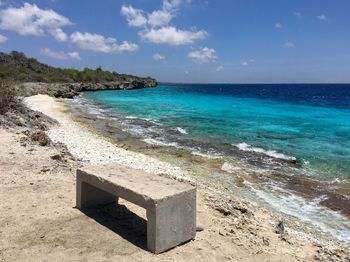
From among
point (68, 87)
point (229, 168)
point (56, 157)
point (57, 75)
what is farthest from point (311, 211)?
point (57, 75)

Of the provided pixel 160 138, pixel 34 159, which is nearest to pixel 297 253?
pixel 34 159

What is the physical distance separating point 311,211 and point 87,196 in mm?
7068

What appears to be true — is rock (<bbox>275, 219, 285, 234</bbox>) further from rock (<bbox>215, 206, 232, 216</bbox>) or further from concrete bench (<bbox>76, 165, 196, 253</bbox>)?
concrete bench (<bbox>76, 165, 196, 253</bbox>)

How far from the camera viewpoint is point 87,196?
8.46m

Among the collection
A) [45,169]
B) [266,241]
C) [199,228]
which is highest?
[45,169]

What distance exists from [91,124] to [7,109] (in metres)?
8.15

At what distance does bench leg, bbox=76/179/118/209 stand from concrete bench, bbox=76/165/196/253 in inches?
16.2

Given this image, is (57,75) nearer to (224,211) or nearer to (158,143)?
(158,143)

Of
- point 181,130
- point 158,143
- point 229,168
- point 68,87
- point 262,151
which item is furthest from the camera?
point 68,87

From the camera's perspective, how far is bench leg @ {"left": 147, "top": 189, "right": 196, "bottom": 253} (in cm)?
653

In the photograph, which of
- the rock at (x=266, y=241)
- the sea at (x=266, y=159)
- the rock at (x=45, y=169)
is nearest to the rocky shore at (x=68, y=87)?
the sea at (x=266, y=159)

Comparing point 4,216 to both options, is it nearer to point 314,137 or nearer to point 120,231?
point 120,231

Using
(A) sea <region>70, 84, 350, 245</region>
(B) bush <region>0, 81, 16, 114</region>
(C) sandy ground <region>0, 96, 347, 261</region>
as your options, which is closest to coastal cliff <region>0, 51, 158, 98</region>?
(B) bush <region>0, 81, 16, 114</region>

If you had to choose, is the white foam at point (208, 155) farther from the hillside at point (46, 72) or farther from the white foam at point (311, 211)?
the hillside at point (46, 72)
